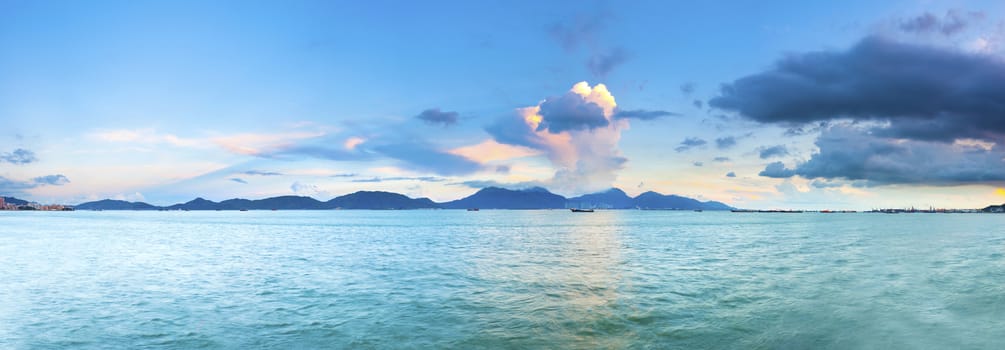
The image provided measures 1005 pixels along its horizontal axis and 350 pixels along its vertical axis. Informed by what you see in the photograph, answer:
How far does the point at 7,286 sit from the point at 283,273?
1556 centimetres

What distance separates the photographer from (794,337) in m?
19.9

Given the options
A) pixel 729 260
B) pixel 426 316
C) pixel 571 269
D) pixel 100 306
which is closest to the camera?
pixel 426 316

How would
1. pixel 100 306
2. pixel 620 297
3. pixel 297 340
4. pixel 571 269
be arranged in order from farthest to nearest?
pixel 571 269 → pixel 620 297 → pixel 100 306 → pixel 297 340

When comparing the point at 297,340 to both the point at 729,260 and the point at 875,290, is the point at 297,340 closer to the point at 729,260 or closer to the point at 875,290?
the point at 875,290

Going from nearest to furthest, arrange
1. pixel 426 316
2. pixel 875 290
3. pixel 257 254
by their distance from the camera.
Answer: pixel 426 316
pixel 875 290
pixel 257 254

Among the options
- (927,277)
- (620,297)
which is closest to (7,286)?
(620,297)

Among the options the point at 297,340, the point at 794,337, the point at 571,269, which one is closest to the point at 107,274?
the point at 297,340

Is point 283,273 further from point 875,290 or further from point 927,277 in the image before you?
point 927,277

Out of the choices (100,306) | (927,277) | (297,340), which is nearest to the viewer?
(297,340)

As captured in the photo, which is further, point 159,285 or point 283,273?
point 283,273

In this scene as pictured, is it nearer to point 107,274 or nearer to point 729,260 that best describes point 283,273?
point 107,274

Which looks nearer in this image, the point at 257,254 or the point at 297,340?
the point at 297,340

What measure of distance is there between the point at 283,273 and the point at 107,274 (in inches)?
476

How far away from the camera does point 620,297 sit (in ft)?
93.4
